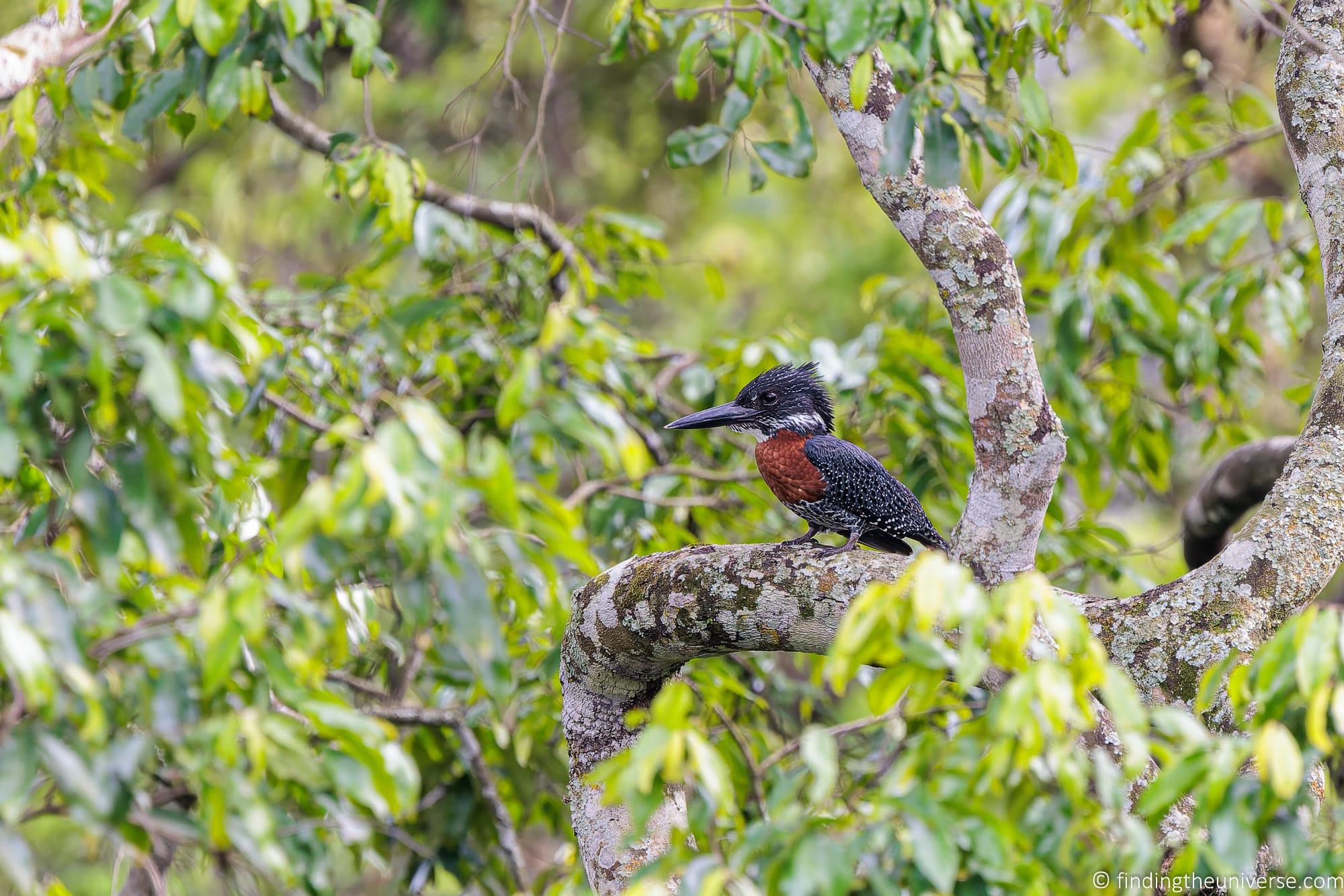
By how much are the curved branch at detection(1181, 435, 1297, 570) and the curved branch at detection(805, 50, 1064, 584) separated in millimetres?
1312

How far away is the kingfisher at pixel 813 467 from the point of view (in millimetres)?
3404

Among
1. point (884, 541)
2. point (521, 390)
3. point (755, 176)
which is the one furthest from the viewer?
point (884, 541)

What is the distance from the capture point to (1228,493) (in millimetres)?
3605

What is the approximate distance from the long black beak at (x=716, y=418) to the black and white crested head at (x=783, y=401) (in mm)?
29

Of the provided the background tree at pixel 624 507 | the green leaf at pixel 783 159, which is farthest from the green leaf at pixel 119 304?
the green leaf at pixel 783 159

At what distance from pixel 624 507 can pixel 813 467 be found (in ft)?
2.04

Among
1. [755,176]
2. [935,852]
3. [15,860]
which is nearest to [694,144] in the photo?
[755,176]

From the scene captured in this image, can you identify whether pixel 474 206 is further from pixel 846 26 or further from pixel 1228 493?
pixel 1228 493

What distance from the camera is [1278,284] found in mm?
3760

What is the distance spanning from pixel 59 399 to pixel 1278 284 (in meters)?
3.55

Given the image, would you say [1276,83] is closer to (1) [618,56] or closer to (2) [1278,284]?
(2) [1278,284]

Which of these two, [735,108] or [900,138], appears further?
[735,108]

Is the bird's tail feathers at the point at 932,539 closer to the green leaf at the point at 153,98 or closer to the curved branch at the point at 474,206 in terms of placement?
the curved branch at the point at 474,206

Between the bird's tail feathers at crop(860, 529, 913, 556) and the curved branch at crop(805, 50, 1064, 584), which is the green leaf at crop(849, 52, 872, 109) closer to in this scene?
the curved branch at crop(805, 50, 1064, 584)
